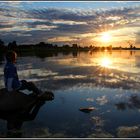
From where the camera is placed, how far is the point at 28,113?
1259cm

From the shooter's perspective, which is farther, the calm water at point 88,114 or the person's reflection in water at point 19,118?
the calm water at point 88,114

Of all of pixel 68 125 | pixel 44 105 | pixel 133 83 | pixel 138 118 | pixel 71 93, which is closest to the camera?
pixel 68 125

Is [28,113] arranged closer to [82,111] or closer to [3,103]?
[3,103]

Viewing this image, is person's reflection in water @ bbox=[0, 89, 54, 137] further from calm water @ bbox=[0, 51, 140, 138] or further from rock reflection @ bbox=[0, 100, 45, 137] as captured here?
calm water @ bbox=[0, 51, 140, 138]

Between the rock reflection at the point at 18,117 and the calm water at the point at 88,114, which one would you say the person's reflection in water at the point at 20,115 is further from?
the calm water at the point at 88,114

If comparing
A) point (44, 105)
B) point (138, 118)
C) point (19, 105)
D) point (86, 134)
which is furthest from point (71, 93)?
point (86, 134)

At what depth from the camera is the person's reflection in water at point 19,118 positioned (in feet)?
32.3

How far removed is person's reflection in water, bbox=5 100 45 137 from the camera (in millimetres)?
9833

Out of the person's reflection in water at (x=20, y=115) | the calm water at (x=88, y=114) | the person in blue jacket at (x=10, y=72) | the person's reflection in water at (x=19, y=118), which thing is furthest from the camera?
the person in blue jacket at (x=10, y=72)

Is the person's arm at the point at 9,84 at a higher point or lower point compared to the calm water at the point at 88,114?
higher

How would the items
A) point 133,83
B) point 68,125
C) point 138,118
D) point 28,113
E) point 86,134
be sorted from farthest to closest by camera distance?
1. point 133,83
2. point 28,113
3. point 138,118
4. point 68,125
5. point 86,134

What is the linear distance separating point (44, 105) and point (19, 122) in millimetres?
2949

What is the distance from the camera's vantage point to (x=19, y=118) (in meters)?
11.7

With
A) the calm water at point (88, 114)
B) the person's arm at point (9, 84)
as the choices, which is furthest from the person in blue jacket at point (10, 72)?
the calm water at point (88, 114)
